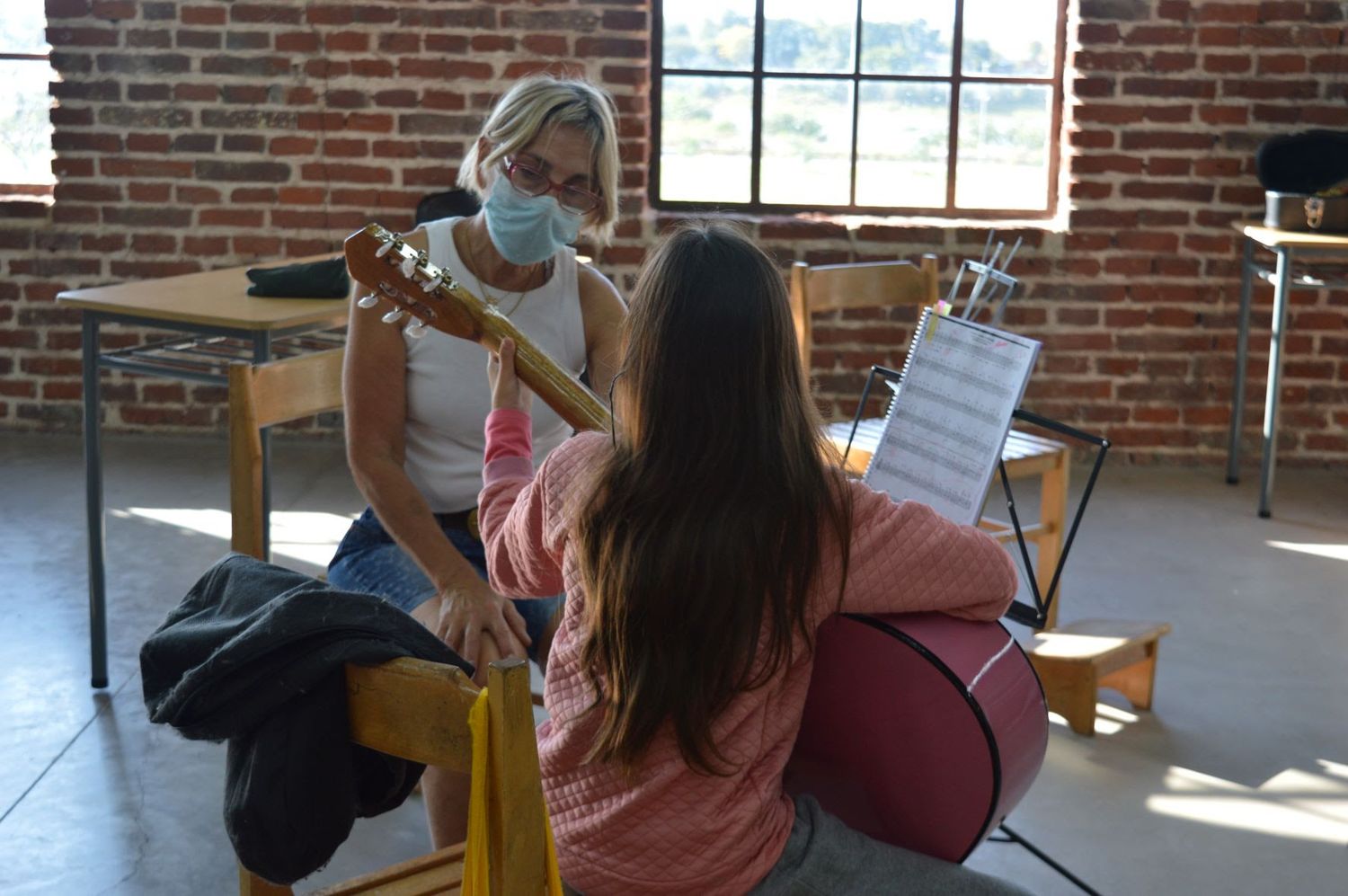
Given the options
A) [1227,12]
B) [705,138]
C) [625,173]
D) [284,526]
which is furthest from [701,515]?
[1227,12]

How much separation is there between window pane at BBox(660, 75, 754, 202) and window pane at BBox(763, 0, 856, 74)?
0.45ft

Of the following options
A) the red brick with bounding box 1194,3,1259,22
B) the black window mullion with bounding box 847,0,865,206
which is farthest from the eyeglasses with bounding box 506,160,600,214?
the red brick with bounding box 1194,3,1259,22

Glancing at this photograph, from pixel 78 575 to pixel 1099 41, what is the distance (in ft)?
10.2

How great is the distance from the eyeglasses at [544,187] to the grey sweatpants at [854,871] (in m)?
1.03

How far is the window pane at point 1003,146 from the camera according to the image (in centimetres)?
457

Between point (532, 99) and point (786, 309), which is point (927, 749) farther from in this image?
point (532, 99)

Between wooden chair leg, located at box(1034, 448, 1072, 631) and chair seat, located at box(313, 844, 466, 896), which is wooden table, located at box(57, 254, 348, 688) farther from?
wooden chair leg, located at box(1034, 448, 1072, 631)

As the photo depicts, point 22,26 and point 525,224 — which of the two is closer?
point 525,224

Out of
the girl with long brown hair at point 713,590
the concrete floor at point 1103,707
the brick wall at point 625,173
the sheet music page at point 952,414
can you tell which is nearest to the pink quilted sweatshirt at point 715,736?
the girl with long brown hair at point 713,590

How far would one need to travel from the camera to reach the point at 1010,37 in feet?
14.9

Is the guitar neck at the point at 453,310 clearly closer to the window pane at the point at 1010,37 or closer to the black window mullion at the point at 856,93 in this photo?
the black window mullion at the point at 856,93

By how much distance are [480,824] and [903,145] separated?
385 cm

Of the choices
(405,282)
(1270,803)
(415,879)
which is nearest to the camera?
(415,879)

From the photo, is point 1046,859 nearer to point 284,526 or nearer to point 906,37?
point 284,526
